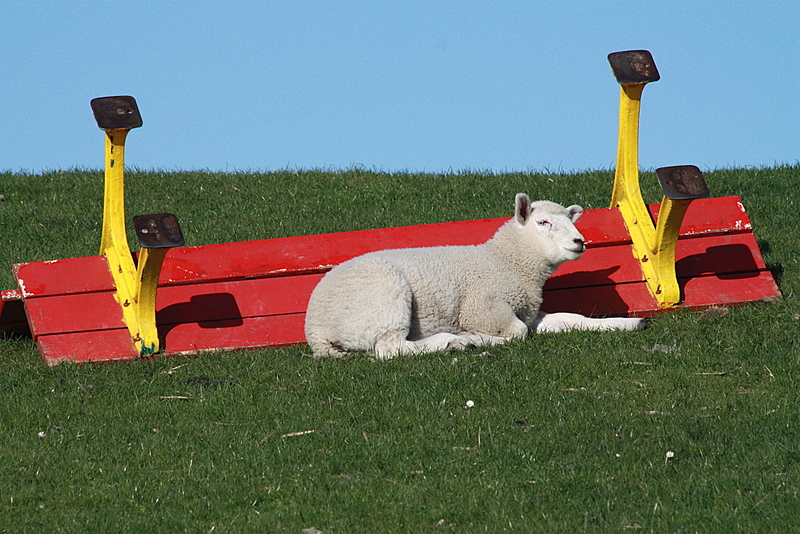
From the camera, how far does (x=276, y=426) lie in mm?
5672

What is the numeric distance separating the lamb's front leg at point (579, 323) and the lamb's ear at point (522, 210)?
2.59 feet

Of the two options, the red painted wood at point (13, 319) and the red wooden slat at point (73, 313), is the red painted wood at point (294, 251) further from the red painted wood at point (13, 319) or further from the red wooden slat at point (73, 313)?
the red painted wood at point (13, 319)

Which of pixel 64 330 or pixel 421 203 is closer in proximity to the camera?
pixel 64 330

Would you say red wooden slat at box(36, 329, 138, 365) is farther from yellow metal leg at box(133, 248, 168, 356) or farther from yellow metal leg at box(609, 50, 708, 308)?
yellow metal leg at box(609, 50, 708, 308)

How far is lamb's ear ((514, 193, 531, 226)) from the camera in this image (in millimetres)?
7410

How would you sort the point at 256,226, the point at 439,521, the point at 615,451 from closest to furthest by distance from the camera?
the point at 439,521 → the point at 615,451 → the point at 256,226

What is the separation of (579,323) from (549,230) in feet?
2.50

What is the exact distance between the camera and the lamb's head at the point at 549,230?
7262 millimetres

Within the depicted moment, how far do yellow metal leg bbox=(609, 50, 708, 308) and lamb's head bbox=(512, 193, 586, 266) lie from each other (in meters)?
0.87

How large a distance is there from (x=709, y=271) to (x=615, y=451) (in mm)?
3777

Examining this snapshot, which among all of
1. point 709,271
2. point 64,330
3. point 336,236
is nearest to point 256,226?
point 336,236

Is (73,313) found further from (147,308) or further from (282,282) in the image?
(282,282)

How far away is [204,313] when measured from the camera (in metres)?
7.69

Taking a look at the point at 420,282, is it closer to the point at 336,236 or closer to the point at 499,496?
the point at 336,236
